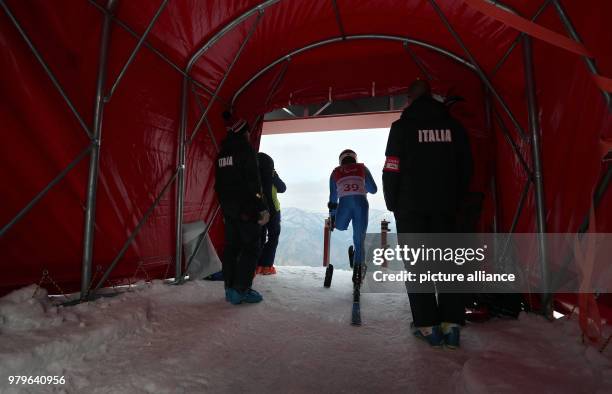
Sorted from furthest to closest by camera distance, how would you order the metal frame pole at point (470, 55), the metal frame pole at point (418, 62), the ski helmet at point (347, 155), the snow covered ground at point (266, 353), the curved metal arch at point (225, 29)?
the ski helmet at point (347, 155) → the metal frame pole at point (418, 62) → the curved metal arch at point (225, 29) → the metal frame pole at point (470, 55) → the snow covered ground at point (266, 353)

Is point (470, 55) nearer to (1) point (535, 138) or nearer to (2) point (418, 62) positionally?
(2) point (418, 62)

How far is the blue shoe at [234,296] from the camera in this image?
298 centimetres

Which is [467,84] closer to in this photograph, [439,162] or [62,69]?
[439,162]

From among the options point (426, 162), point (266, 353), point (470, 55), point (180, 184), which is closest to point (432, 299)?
point (426, 162)

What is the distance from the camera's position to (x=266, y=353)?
1869 mm

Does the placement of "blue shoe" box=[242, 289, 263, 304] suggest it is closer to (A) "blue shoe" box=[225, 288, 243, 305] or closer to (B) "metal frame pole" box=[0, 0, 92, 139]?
(A) "blue shoe" box=[225, 288, 243, 305]

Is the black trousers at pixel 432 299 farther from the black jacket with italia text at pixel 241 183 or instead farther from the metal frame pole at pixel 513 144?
the black jacket with italia text at pixel 241 183

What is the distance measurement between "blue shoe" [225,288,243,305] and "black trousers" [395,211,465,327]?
64.6 inches

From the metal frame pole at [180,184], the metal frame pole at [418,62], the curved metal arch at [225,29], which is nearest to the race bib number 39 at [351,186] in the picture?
the metal frame pole at [418,62]

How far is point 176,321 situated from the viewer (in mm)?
2406

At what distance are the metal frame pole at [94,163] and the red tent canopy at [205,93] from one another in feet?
0.04

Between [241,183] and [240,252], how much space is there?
2.25ft

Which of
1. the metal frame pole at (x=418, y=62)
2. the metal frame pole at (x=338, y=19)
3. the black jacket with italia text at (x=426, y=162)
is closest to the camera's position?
the black jacket with italia text at (x=426, y=162)

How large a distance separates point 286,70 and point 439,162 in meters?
3.12
